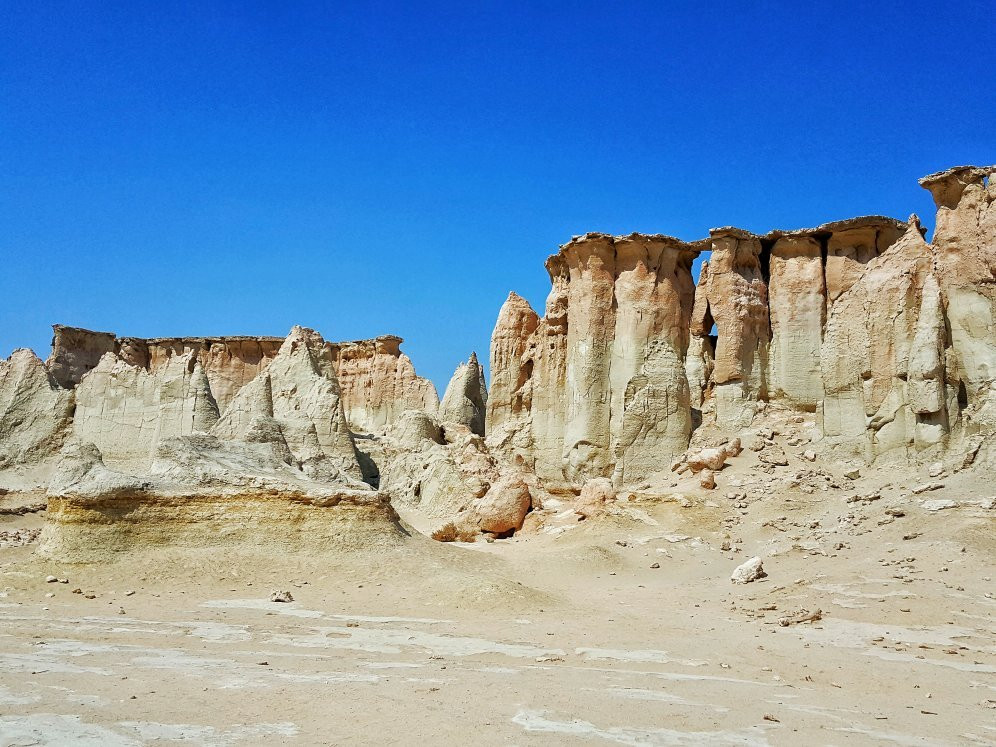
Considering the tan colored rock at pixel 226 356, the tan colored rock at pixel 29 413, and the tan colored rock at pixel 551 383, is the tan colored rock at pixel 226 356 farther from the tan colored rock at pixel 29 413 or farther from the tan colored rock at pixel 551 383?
the tan colored rock at pixel 551 383

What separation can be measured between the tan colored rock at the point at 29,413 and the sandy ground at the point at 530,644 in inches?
482

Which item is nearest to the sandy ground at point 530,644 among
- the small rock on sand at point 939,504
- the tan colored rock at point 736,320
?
the small rock on sand at point 939,504

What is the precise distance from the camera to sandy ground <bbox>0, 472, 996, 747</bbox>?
7656 millimetres

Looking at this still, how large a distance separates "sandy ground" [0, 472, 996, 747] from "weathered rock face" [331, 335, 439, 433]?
27.9 metres

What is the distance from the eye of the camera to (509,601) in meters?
14.4

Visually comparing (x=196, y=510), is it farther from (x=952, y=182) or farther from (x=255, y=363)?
(x=255, y=363)

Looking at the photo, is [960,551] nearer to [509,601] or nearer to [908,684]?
[908,684]

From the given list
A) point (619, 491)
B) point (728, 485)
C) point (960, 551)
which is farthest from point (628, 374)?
point (960, 551)

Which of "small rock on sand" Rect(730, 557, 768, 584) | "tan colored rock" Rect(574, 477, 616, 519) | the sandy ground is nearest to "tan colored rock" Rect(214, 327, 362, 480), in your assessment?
"tan colored rock" Rect(574, 477, 616, 519)

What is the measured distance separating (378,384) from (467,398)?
8.22 m

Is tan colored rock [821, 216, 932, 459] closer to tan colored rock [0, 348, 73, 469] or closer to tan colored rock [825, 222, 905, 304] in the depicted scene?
tan colored rock [825, 222, 905, 304]

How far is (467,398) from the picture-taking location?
4297 centimetres

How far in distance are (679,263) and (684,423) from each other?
6161mm

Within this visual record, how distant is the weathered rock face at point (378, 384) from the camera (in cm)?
4781
